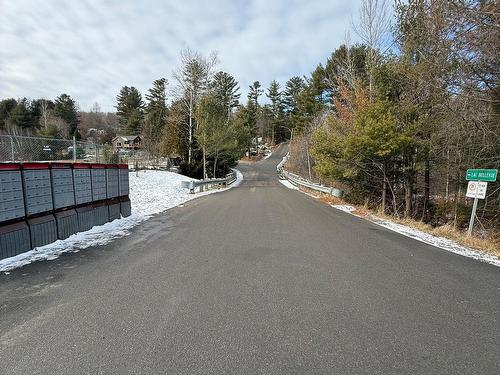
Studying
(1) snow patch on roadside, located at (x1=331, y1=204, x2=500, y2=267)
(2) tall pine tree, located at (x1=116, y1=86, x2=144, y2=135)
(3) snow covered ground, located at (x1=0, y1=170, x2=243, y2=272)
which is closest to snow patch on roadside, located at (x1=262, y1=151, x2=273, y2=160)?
(2) tall pine tree, located at (x1=116, y1=86, x2=144, y2=135)

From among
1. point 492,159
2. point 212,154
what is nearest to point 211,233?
point 492,159

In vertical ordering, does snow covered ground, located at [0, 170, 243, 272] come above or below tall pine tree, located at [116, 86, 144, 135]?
below

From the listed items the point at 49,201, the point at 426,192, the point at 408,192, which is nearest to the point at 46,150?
the point at 49,201

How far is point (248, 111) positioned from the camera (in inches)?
3000

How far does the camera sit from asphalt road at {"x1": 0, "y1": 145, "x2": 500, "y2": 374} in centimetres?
264

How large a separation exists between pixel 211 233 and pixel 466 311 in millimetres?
5458

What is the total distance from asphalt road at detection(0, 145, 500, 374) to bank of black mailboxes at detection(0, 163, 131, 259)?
981 millimetres

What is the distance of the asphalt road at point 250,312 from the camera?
2.64 meters

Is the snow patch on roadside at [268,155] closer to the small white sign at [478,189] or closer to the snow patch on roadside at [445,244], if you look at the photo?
the snow patch on roadside at [445,244]

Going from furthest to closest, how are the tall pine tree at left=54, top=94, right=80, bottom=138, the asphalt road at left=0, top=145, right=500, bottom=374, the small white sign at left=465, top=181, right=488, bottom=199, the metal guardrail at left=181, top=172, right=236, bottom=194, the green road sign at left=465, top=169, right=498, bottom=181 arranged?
the tall pine tree at left=54, top=94, right=80, bottom=138, the metal guardrail at left=181, top=172, right=236, bottom=194, the small white sign at left=465, top=181, right=488, bottom=199, the green road sign at left=465, top=169, right=498, bottom=181, the asphalt road at left=0, top=145, right=500, bottom=374

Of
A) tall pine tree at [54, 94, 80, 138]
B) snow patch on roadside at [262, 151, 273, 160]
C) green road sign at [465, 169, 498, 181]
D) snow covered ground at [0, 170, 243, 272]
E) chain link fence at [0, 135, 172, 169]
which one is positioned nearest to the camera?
snow covered ground at [0, 170, 243, 272]

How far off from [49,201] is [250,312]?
17.4ft

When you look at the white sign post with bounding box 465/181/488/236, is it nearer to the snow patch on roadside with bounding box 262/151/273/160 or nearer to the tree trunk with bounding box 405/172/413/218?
the tree trunk with bounding box 405/172/413/218

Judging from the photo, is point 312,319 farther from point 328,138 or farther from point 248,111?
point 248,111
